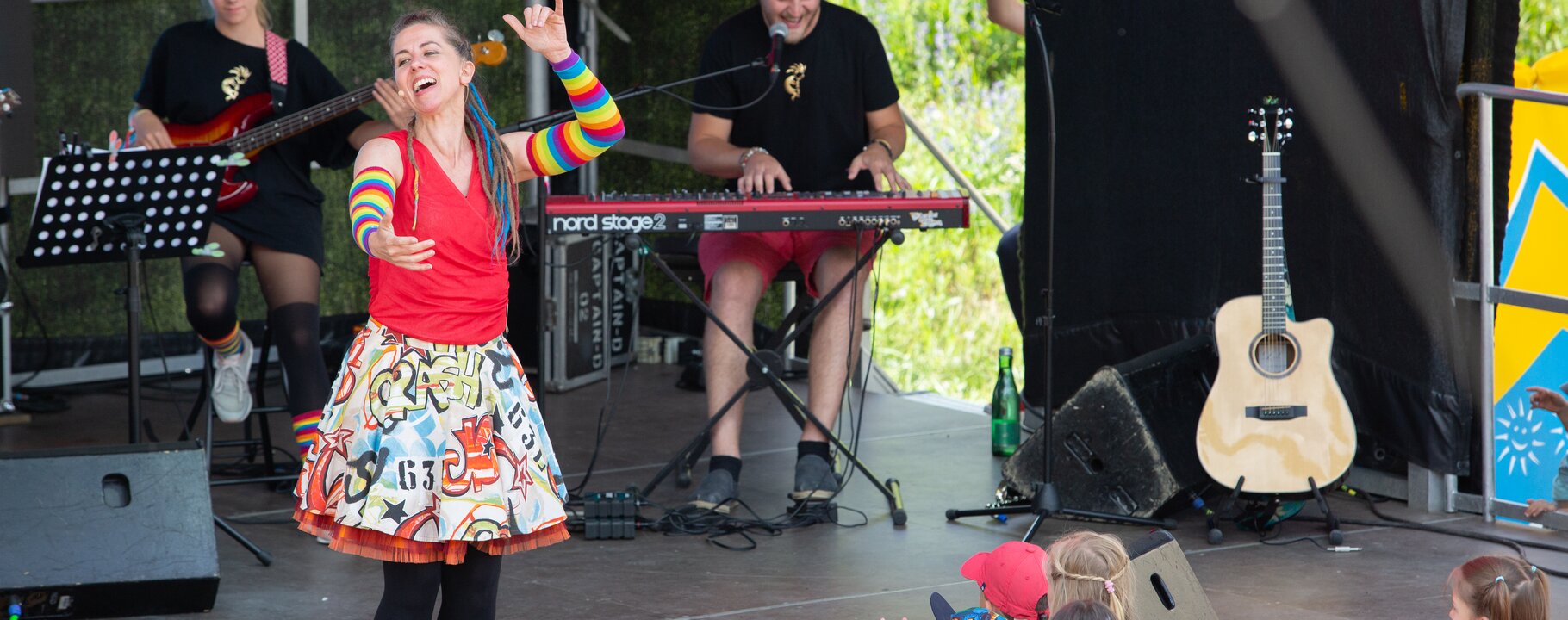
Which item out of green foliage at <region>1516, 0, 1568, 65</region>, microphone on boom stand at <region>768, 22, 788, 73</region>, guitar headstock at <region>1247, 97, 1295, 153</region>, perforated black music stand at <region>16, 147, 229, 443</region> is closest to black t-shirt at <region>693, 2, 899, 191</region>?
microphone on boom stand at <region>768, 22, 788, 73</region>

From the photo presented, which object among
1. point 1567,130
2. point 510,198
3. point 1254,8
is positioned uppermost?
point 1254,8

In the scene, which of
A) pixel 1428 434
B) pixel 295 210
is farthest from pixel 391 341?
pixel 1428 434

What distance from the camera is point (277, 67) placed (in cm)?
500

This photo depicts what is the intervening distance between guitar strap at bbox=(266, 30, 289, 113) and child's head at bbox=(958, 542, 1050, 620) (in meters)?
2.91

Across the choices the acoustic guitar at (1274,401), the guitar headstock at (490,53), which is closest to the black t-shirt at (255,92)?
the guitar headstock at (490,53)

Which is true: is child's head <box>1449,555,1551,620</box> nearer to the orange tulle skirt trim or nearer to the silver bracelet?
the orange tulle skirt trim

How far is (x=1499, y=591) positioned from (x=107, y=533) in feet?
9.40

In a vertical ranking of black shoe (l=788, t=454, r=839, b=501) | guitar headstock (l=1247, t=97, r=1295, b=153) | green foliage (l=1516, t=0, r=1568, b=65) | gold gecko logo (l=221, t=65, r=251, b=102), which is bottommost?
black shoe (l=788, t=454, r=839, b=501)

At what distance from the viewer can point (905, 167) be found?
9.73m

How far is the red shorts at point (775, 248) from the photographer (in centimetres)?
510

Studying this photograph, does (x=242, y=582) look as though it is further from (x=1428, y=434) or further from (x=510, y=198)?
(x=1428, y=434)

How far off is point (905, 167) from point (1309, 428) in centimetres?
534

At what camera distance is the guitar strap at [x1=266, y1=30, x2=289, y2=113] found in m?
4.96

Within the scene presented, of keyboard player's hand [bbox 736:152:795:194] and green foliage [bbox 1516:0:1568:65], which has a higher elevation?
green foliage [bbox 1516:0:1568:65]
